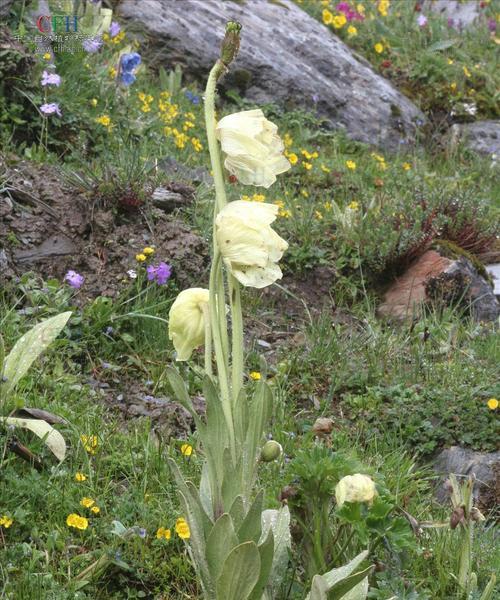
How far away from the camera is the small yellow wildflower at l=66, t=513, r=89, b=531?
2.24m

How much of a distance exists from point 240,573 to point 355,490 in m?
0.32

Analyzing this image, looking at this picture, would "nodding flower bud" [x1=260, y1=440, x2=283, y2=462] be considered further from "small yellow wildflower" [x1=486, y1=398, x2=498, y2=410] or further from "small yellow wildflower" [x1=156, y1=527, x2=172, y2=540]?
"small yellow wildflower" [x1=486, y1=398, x2=498, y2=410]

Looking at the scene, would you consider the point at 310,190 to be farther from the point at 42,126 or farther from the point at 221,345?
the point at 221,345

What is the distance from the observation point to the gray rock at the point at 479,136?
668cm

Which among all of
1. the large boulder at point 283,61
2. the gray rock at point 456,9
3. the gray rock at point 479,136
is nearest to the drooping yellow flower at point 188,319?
the large boulder at point 283,61

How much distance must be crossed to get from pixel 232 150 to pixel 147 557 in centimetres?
113

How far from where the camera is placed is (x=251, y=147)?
1664 millimetres

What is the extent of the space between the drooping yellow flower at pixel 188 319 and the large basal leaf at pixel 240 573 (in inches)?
16.5

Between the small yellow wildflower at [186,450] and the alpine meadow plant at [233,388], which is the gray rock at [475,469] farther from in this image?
the alpine meadow plant at [233,388]

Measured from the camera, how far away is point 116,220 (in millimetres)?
3818

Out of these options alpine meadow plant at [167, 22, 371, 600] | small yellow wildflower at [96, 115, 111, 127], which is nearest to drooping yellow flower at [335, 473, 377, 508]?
alpine meadow plant at [167, 22, 371, 600]

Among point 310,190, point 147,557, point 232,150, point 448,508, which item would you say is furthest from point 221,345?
Result: point 310,190

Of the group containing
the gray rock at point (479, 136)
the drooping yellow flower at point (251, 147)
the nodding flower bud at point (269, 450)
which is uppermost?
the drooping yellow flower at point (251, 147)

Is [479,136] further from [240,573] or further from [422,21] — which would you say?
[240,573]
